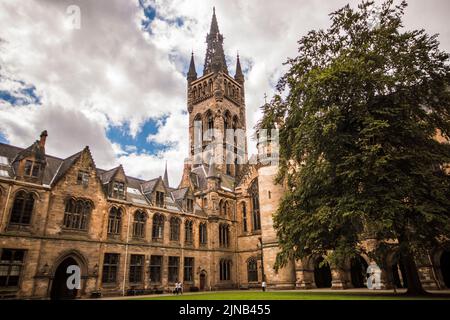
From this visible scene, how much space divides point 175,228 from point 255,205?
12.2 m

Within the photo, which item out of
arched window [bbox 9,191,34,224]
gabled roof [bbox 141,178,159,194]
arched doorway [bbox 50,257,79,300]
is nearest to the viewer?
arched window [bbox 9,191,34,224]

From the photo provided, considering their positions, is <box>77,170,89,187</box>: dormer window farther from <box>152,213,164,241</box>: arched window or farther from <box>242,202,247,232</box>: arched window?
<box>242,202,247,232</box>: arched window

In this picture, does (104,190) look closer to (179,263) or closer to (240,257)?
(179,263)

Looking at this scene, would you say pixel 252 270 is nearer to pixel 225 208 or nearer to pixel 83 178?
pixel 225 208

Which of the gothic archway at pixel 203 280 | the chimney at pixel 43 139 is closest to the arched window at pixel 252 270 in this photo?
the gothic archway at pixel 203 280

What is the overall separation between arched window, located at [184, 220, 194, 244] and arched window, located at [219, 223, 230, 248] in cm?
467

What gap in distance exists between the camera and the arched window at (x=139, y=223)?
29391 millimetres

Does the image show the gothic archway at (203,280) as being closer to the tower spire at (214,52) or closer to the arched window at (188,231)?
the arched window at (188,231)

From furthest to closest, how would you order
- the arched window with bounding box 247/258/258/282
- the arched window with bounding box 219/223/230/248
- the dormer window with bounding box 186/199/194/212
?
1. the arched window with bounding box 219/223/230/248
2. the arched window with bounding box 247/258/258/282
3. the dormer window with bounding box 186/199/194/212

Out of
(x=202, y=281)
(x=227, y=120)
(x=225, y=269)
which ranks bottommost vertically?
(x=202, y=281)

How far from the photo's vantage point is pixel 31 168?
23438 millimetres

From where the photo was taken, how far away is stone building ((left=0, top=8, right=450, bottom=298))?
21.9m

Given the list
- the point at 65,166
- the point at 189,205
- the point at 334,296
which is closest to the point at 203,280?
the point at 189,205

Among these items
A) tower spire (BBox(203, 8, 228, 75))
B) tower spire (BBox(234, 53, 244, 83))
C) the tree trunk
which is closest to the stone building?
the tree trunk
